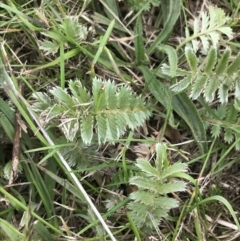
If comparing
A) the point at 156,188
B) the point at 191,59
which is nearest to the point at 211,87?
the point at 191,59

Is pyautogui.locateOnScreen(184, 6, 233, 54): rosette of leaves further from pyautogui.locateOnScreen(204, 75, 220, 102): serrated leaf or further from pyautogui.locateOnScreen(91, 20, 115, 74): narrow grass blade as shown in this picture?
pyautogui.locateOnScreen(91, 20, 115, 74): narrow grass blade

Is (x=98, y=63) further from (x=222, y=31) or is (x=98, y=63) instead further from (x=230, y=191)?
(x=230, y=191)

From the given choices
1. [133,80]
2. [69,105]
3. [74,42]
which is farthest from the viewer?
[133,80]

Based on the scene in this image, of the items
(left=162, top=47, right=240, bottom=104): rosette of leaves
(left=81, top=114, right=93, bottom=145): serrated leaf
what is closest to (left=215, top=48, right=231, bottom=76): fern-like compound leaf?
(left=162, top=47, right=240, bottom=104): rosette of leaves

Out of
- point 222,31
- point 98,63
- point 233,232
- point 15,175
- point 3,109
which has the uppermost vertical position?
point 222,31

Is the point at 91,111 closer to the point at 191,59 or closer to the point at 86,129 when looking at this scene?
the point at 86,129

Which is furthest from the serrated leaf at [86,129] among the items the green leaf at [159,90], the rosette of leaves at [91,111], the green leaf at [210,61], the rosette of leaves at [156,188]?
the green leaf at [210,61]

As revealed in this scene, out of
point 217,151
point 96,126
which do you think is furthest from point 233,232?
point 96,126
